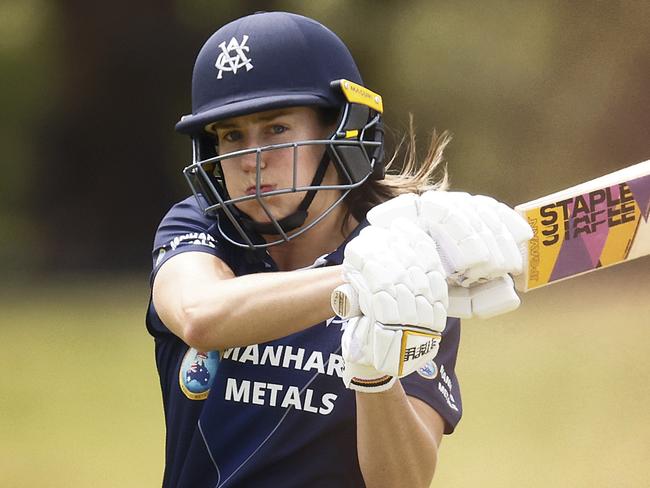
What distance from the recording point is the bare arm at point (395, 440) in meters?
1.50

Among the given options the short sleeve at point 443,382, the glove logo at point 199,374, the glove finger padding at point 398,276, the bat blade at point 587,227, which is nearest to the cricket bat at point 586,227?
the bat blade at point 587,227

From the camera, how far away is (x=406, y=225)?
1.20m

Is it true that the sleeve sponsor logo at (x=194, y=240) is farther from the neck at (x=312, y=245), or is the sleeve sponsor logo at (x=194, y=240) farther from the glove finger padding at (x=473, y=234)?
the glove finger padding at (x=473, y=234)

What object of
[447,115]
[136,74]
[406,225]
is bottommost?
[447,115]

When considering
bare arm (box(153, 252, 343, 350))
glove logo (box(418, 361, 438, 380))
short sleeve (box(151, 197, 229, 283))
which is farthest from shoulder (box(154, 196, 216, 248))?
glove logo (box(418, 361, 438, 380))

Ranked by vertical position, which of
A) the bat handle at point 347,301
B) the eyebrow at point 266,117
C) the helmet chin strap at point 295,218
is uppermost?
the eyebrow at point 266,117

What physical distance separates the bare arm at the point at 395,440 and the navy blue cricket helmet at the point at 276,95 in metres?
0.36

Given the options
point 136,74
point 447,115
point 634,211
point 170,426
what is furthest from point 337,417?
point 136,74

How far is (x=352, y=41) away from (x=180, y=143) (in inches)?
28.2

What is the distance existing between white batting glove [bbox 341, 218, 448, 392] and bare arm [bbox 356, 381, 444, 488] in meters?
0.29

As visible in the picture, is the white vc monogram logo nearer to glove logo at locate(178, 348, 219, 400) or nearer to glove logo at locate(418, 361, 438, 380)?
glove logo at locate(178, 348, 219, 400)

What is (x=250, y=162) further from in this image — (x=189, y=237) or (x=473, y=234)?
(x=473, y=234)

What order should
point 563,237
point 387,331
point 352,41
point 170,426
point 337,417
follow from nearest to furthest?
point 387,331
point 563,237
point 337,417
point 170,426
point 352,41

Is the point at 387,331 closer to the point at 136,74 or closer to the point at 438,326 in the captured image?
the point at 438,326
